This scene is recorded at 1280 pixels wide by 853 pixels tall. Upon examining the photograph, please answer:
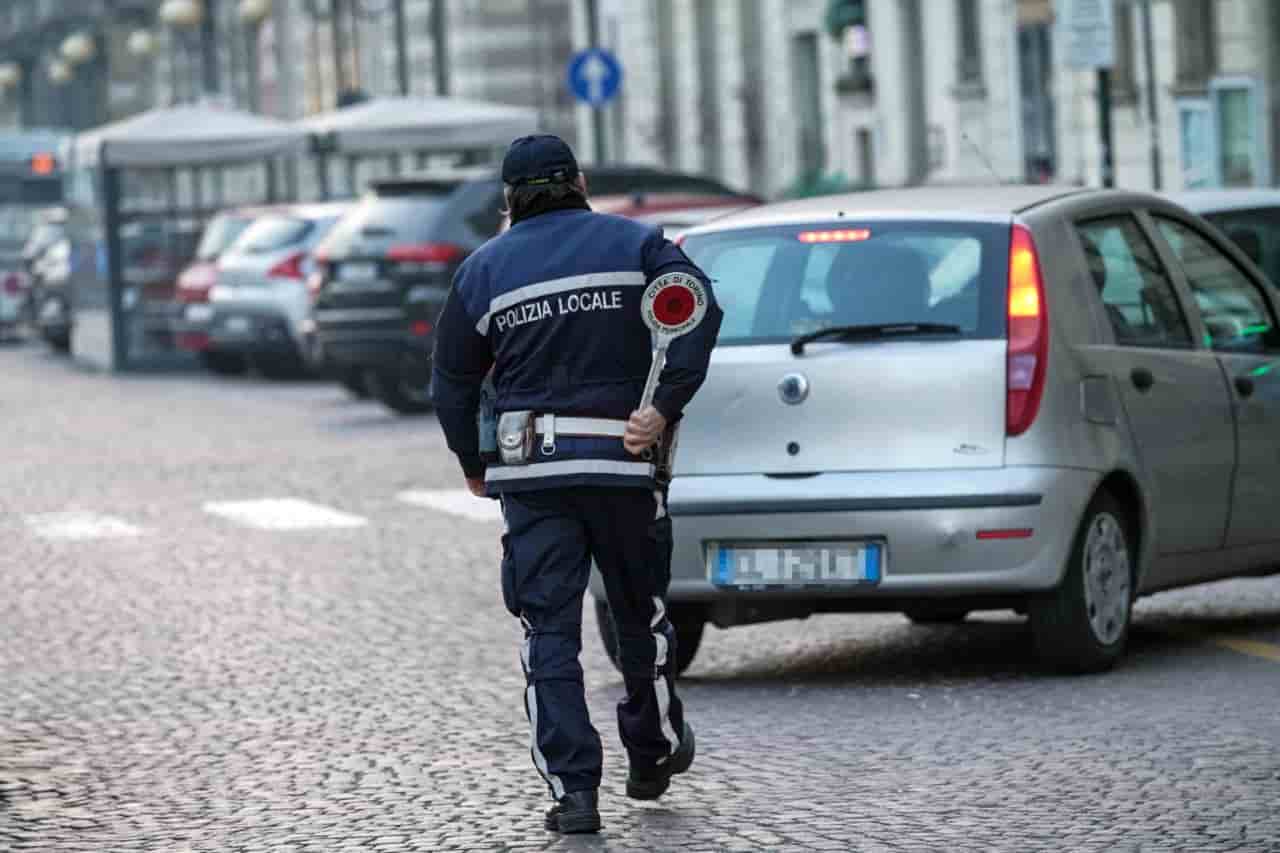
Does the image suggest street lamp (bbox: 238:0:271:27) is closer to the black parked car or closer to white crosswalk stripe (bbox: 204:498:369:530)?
the black parked car

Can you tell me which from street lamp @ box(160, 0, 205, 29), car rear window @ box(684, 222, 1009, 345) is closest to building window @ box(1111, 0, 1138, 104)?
Answer: car rear window @ box(684, 222, 1009, 345)

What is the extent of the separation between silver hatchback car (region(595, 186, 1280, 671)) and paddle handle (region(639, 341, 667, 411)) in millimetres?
2201

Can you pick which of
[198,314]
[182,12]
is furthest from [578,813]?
[182,12]

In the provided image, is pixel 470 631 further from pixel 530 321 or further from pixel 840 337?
pixel 530 321

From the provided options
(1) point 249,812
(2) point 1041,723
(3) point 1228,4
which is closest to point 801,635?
(2) point 1041,723

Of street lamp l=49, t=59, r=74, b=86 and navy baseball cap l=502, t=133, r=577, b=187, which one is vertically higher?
street lamp l=49, t=59, r=74, b=86

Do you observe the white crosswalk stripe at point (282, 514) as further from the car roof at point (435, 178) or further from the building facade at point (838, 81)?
the car roof at point (435, 178)

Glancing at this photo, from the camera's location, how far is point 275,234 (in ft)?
103

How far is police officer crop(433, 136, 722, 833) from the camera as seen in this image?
7.80m

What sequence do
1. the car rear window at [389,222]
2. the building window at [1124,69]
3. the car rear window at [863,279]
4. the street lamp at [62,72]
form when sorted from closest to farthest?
the car rear window at [863,279]
the car rear window at [389,222]
the building window at [1124,69]
the street lamp at [62,72]

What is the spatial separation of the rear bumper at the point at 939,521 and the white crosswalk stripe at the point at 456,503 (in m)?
6.75

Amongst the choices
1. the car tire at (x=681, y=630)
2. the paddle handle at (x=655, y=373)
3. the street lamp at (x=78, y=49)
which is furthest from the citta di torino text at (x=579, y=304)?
the street lamp at (x=78, y=49)

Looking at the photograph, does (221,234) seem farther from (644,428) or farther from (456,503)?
(644,428)

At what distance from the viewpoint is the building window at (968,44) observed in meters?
35.4
